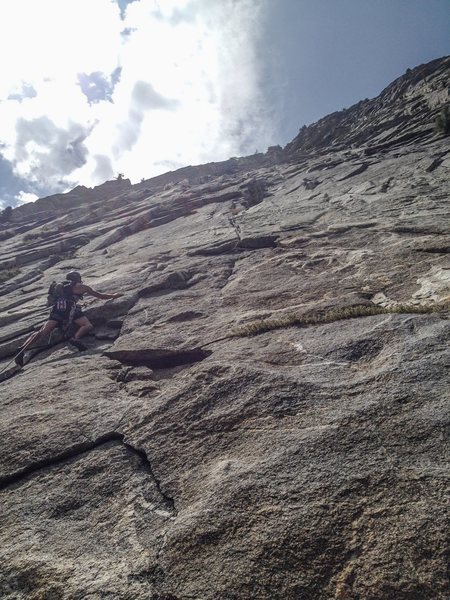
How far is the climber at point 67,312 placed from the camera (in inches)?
465

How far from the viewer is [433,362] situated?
19.4 feet

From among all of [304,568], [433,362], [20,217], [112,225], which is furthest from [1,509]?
[20,217]

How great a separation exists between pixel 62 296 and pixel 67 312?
27.5 inches

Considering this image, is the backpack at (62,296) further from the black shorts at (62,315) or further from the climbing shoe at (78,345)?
the climbing shoe at (78,345)

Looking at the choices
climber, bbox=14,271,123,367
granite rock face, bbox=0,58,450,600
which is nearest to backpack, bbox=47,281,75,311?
climber, bbox=14,271,123,367

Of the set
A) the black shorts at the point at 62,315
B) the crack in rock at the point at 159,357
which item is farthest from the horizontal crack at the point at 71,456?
the black shorts at the point at 62,315

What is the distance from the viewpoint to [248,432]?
5922 mm

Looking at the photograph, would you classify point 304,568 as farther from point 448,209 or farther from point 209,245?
point 209,245

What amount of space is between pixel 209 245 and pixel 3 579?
46.5 feet

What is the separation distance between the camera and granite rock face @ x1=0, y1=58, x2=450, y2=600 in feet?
13.2

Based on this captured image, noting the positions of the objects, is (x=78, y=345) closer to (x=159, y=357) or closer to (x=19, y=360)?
(x=19, y=360)

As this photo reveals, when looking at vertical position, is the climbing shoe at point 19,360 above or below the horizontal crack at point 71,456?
above

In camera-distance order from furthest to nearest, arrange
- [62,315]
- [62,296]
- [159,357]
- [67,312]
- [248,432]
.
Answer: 1. [62,296]
2. [67,312]
3. [62,315]
4. [159,357]
5. [248,432]

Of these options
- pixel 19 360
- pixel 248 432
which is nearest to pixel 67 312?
pixel 19 360
